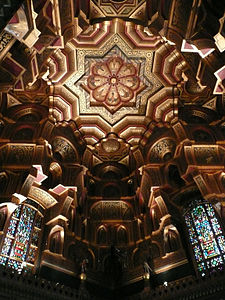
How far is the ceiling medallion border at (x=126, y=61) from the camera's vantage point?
619 inches

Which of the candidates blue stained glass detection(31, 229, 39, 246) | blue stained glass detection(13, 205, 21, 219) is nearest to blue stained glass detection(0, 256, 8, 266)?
blue stained glass detection(31, 229, 39, 246)

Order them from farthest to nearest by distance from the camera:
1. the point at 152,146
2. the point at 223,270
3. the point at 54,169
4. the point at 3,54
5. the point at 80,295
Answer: the point at 152,146
the point at 54,169
the point at 80,295
the point at 223,270
the point at 3,54

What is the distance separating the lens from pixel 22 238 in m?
11.8

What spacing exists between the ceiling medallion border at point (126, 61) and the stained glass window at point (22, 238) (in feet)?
22.9

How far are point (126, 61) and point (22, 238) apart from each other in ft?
35.1

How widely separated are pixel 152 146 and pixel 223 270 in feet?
24.0

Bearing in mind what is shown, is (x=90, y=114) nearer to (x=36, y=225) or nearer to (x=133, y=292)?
(x=36, y=225)

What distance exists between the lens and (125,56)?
1609cm

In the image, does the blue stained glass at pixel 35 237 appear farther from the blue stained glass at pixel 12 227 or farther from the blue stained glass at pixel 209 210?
the blue stained glass at pixel 209 210

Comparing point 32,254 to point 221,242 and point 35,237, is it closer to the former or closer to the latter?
point 35,237

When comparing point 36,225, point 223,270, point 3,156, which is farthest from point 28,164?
point 223,270

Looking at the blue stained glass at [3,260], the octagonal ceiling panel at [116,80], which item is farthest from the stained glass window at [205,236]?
the blue stained glass at [3,260]

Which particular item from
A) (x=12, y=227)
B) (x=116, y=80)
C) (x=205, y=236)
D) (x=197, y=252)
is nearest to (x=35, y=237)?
(x=12, y=227)

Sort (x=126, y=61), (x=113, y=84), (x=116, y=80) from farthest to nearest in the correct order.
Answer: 1. (x=113, y=84)
2. (x=116, y=80)
3. (x=126, y=61)
